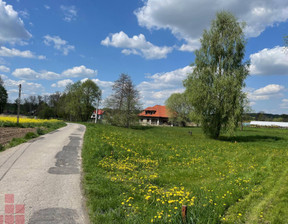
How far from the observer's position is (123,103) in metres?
40.1

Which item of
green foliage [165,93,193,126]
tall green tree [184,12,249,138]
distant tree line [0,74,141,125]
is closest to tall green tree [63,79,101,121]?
distant tree line [0,74,141,125]

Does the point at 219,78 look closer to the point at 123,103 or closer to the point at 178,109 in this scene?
the point at 123,103

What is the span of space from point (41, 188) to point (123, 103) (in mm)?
34765

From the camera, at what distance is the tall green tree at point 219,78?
77.3 ft

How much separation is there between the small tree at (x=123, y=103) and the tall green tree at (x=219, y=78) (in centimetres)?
1598

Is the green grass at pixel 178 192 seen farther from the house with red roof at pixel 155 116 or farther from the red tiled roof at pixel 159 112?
the red tiled roof at pixel 159 112

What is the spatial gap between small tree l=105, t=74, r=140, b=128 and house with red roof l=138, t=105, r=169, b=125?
31.9 metres

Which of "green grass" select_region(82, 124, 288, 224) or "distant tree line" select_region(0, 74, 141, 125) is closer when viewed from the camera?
"green grass" select_region(82, 124, 288, 224)

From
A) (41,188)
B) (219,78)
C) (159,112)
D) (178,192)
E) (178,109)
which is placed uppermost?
(219,78)

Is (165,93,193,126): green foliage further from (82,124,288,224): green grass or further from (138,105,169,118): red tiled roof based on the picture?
(82,124,288,224): green grass

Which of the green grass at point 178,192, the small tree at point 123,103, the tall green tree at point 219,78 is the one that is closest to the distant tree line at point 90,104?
the small tree at point 123,103

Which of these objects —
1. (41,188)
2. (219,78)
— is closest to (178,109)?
(219,78)

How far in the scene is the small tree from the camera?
39.4 m

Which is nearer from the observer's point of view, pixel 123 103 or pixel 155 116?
pixel 123 103
